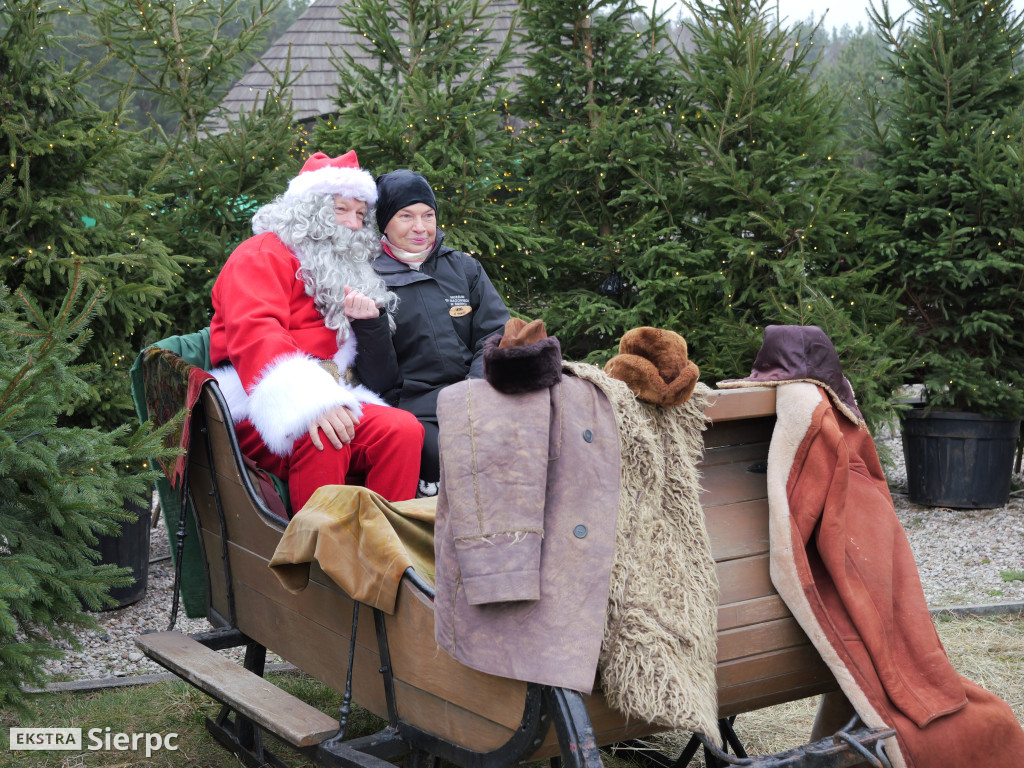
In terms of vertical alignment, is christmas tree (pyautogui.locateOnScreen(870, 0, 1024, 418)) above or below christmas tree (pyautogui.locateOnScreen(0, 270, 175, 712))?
above

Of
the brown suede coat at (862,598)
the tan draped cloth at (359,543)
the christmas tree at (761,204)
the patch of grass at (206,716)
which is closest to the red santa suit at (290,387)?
the tan draped cloth at (359,543)

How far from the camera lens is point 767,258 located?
Result: 21.0 ft

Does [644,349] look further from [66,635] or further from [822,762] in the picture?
[66,635]

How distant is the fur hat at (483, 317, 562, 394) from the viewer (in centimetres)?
184

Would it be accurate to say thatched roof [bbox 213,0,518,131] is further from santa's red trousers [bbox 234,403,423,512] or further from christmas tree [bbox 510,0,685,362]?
santa's red trousers [bbox 234,403,423,512]

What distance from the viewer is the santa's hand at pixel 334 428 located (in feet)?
9.23

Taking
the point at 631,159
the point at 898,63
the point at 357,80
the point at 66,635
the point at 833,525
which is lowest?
the point at 66,635


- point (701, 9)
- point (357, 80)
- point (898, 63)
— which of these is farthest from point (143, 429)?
point (898, 63)

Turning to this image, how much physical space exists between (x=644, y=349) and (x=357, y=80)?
503 cm

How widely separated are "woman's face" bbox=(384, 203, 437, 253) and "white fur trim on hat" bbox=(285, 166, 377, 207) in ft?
0.55

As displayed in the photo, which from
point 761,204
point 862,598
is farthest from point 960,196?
point 862,598

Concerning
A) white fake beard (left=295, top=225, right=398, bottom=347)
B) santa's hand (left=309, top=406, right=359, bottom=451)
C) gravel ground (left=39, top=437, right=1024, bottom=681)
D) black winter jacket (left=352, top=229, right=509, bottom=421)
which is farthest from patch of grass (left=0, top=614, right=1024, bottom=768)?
white fake beard (left=295, top=225, right=398, bottom=347)

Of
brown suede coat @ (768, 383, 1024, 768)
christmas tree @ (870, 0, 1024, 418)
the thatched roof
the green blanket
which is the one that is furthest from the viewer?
the thatched roof

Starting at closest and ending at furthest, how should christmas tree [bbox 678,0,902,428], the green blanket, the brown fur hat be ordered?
the brown fur hat < the green blanket < christmas tree [bbox 678,0,902,428]
